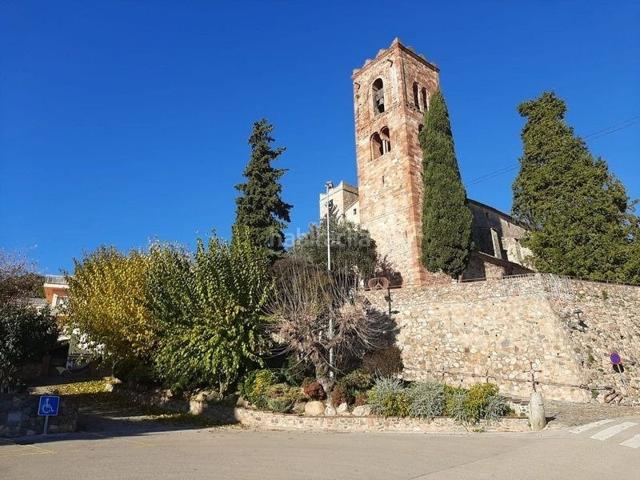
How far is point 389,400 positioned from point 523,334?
8.08 meters

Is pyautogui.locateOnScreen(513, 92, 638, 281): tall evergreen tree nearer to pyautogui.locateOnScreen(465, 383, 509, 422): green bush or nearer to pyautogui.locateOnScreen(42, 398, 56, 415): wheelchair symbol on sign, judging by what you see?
pyautogui.locateOnScreen(465, 383, 509, 422): green bush

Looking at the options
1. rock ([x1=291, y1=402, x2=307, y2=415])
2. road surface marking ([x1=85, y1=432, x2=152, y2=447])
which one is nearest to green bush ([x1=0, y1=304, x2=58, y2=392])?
road surface marking ([x1=85, y1=432, x2=152, y2=447])

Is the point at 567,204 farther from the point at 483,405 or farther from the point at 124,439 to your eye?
the point at 124,439

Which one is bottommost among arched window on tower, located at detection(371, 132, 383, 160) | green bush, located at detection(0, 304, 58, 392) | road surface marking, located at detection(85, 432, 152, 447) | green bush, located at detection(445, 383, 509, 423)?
road surface marking, located at detection(85, 432, 152, 447)

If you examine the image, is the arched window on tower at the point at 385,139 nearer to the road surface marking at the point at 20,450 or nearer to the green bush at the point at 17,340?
the green bush at the point at 17,340

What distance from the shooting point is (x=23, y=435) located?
12.5 meters

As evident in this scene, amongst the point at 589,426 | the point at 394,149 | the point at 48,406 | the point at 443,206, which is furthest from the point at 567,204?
the point at 48,406

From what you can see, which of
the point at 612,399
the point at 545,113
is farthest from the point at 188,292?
the point at 545,113

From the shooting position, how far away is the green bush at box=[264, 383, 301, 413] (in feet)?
49.7

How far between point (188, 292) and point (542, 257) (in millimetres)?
19934

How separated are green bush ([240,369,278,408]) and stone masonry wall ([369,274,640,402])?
7.27 m

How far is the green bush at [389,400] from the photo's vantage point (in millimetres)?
13711

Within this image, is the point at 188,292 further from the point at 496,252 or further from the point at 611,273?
the point at 496,252

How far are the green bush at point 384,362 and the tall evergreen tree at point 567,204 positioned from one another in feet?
35.2
